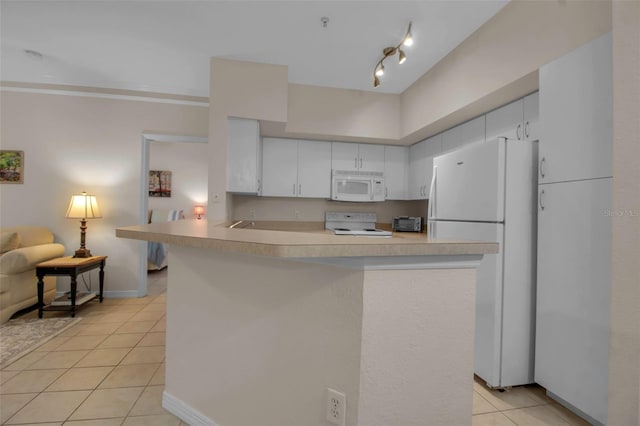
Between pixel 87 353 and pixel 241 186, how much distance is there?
1.84 m

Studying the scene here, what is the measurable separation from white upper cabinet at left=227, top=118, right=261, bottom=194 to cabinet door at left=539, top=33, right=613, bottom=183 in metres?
2.40

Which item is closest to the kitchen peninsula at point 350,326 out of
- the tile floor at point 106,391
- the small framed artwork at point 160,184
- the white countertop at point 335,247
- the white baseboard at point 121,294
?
the white countertop at point 335,247

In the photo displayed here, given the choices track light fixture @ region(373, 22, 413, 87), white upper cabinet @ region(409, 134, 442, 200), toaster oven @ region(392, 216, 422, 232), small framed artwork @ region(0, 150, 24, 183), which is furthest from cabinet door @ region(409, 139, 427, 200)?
small framed artwork @ region(0, 150, 24, 183)

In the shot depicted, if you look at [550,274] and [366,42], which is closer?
[550,274]

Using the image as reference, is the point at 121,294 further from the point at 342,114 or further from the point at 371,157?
the point at 371,157

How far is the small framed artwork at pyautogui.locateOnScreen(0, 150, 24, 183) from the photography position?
3428 millimetres

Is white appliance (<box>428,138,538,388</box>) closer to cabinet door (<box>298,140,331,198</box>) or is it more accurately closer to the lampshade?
cabinet door (<box>298,140,331,198</box>)

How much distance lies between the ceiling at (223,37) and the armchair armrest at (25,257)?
75.9 inches

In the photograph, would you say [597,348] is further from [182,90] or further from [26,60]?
[26,60]

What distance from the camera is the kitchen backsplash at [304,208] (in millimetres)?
3898

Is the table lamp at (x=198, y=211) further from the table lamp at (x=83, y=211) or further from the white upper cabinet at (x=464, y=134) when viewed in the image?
the white upper cabinet at (x=464, y=134)

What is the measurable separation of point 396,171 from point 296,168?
135 cm

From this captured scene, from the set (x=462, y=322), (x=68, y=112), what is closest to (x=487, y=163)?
(x=462, y=322)

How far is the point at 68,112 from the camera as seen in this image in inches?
140
